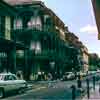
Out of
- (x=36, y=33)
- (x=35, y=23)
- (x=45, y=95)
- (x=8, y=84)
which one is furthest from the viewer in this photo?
(x=35, y=23)

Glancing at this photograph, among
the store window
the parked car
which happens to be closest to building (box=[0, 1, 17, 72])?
the parked car

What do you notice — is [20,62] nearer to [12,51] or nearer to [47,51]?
[47,51]

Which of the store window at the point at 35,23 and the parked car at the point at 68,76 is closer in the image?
the parked car at the point at 68,76

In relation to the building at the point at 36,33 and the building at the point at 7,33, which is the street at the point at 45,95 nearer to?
the building at the point at 7,33

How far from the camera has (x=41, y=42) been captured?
230 ft

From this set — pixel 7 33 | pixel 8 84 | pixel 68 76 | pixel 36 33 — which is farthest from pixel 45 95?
pixel 36 33

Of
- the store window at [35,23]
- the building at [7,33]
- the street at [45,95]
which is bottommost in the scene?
the street at [45,95]

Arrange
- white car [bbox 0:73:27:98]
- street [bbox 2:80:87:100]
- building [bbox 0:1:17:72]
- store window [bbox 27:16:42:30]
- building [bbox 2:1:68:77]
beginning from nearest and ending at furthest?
street [bbox 2:80:87:100]
white car [bbox 0:73:27:98]
building [bbox 0:1:17:72]
building [bbox 2:1:68:77]
store window [bbox 27:16:42:30]

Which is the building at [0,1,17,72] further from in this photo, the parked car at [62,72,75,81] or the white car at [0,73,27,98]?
the parked car at [62,72,75,81]

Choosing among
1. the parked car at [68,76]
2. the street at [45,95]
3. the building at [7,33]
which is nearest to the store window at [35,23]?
the parked car at [68,76]

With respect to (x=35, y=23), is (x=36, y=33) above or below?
below

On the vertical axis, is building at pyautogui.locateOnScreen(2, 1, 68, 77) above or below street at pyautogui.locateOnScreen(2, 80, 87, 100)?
above

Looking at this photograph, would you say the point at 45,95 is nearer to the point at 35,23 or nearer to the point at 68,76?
the point at 68,76

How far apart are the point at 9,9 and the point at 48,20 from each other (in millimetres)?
36795
